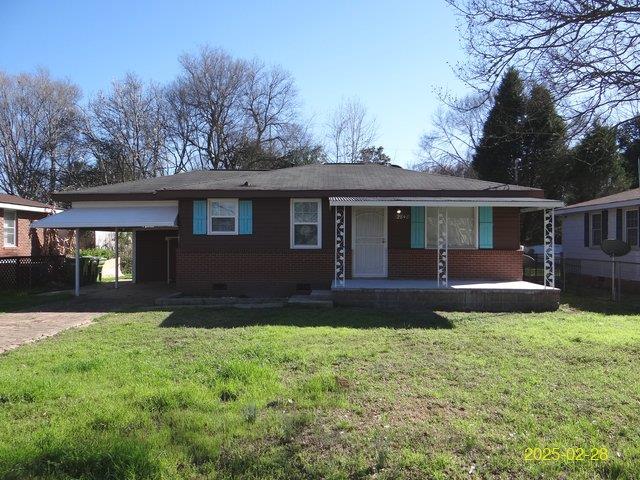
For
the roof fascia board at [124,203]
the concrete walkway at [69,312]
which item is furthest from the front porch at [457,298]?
the roof fascia board at [124,203]

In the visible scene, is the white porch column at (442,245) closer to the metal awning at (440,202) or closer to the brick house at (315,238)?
the brick house at (315,238)

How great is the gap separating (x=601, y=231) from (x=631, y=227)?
1976 millimetres

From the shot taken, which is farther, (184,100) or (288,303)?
(184,100)

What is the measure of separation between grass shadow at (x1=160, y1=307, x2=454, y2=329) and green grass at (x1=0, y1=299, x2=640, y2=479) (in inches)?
40.8

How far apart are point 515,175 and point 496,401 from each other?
24.4 metres

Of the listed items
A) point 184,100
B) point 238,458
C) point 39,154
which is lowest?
point 238,458

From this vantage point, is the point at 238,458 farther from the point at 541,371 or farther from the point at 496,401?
the point at 541,371

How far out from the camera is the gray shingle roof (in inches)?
532

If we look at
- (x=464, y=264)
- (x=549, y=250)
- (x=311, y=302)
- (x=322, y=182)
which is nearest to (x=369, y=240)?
(x=322, y=182)

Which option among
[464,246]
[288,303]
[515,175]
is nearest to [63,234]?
[288,303]

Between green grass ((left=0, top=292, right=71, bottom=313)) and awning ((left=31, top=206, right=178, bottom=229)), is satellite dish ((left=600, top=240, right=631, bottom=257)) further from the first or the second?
green grass ((left=0, top=292, right=71, bottom=313))

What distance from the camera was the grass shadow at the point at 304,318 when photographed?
9.40 m

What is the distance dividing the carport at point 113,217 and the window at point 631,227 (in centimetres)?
1385

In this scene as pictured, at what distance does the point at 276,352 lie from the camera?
687 cm
